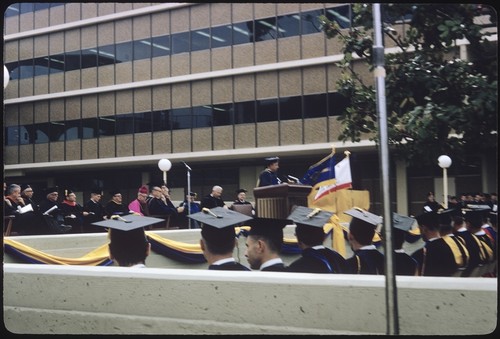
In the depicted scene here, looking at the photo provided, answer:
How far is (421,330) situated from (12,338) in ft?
8.34

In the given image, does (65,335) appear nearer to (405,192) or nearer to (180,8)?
(405,192)

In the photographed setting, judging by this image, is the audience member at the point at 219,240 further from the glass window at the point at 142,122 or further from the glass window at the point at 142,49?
the glass window at the point at 142,49

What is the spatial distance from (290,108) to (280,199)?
634 inches

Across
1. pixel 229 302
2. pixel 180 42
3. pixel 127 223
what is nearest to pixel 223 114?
pixel 180 42

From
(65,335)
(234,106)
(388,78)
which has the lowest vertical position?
(65,335)

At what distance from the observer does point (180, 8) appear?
1011 inches

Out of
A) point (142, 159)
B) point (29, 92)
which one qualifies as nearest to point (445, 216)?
point (142, 159)

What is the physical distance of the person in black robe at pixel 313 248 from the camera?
171 inches

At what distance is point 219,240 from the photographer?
4578mm

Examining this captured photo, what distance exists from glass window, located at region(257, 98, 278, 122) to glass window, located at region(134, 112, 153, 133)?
5.60m

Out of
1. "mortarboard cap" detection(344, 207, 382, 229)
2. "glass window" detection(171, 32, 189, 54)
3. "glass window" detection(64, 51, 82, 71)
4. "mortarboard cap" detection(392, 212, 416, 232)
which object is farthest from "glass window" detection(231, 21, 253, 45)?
"mortarboard cap" detection(344, 207, 382, 229)

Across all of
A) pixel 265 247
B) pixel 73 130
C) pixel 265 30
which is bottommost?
pixel 265 247

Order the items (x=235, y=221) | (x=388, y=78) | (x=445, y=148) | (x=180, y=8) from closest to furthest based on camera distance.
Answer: (x=235, y=221)
(x=445, y=148)
(x=388, y=78)
(x=180, y=8)

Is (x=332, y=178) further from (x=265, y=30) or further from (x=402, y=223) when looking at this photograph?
(x=265, y=30)
